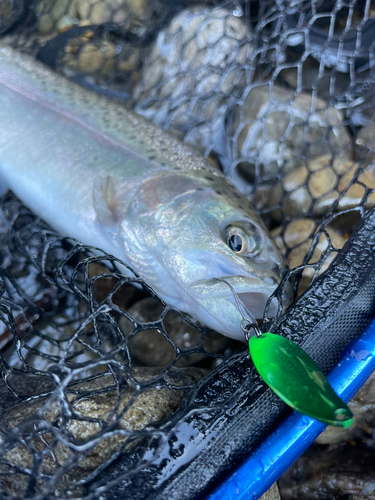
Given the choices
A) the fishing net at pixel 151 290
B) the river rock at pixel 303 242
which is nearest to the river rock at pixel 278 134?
the fishing net at pixel 151 290

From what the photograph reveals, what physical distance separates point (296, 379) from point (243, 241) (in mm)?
700

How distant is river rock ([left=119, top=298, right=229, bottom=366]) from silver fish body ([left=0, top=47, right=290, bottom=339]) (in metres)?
0.31

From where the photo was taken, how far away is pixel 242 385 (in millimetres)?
1211

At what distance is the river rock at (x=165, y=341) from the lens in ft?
6.27

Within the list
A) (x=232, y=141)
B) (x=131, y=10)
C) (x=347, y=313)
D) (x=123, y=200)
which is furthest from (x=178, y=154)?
(x=131, y=10)

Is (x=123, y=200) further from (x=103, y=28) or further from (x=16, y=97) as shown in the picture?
(x=103, y=28)

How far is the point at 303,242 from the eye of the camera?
2016mm

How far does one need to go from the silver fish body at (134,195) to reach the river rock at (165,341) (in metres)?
0.31

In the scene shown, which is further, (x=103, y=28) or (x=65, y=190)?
(x=103, y=28)

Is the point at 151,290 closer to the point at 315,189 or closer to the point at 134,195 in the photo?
the point at 134,195

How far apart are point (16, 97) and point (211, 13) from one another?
151 cm

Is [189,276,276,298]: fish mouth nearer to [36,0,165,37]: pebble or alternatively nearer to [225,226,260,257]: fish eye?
[225,226,260,257]: fish eye

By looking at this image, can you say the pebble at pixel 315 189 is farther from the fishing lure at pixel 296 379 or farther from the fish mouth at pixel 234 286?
the fishing lure at pixel 296 379

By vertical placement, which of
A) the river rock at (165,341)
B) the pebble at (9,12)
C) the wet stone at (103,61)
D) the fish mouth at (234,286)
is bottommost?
the river rock at (165,341)
